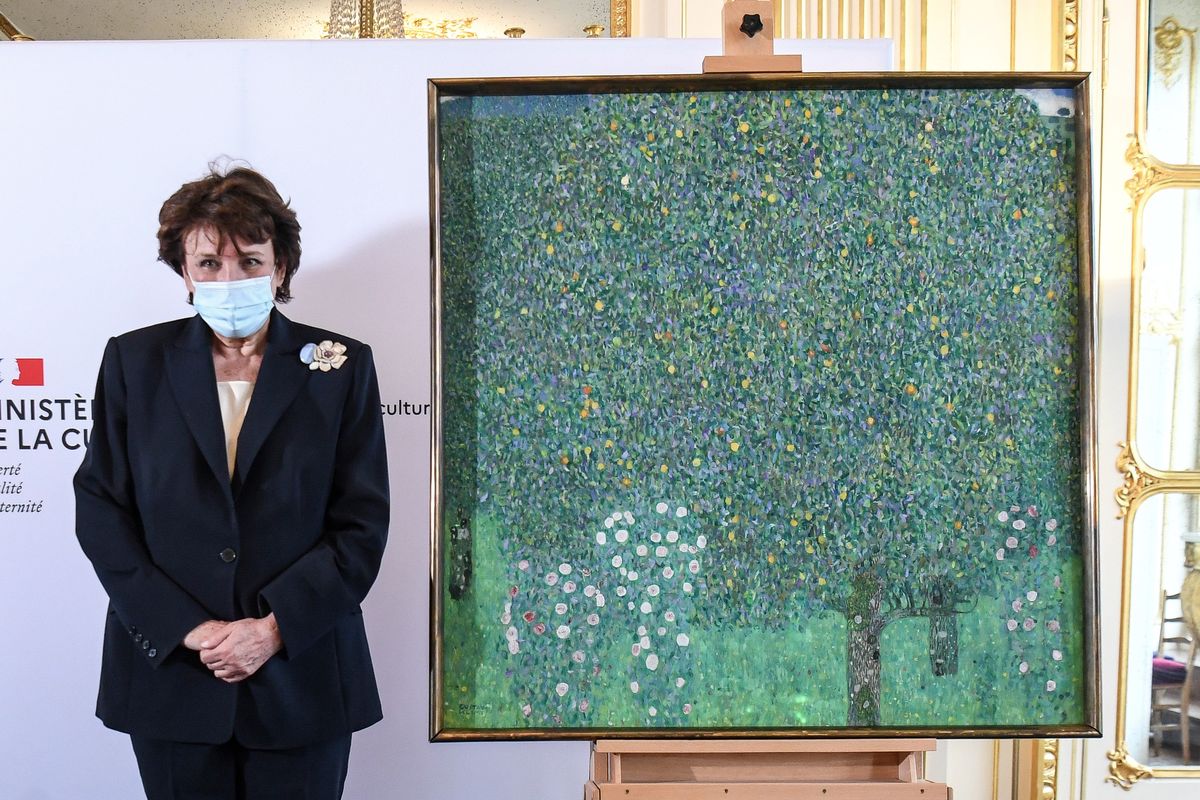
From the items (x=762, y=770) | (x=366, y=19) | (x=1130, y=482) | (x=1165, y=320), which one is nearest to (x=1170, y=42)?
(x=1165, y=320)

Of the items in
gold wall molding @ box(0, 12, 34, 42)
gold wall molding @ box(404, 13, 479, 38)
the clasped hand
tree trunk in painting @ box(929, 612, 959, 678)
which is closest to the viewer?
tree trunk in painting @ box(929, 612, 959, 678)

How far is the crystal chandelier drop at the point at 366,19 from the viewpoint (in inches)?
110

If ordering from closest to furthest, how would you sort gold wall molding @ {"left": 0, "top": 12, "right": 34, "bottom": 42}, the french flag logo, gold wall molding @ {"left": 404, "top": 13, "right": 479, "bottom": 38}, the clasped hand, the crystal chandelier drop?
the clasped hand, the french flag logo, the crystal chandelier drop, gold wall molding @ {"left": 404, "top": 13, "right": 479, "bottom": 38}, gold wall molding @ {"left": 0, "top": 12, "right": 34, "bottom": 42}

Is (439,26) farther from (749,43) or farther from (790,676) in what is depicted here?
(790,676)

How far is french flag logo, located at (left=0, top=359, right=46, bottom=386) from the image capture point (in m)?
2.24

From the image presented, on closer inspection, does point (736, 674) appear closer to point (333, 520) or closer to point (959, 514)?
point (959, 514)

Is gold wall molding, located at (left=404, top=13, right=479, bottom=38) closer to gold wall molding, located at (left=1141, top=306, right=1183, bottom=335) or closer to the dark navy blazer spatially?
the dark navy blazer

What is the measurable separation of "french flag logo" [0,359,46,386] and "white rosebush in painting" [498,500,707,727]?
1.43m

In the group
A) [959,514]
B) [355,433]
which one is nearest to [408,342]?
[355,433]

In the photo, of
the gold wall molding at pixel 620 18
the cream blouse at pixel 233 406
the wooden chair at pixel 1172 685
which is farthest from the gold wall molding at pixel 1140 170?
the cream blouse at pixel 233 406

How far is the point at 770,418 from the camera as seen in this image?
4.68 ft

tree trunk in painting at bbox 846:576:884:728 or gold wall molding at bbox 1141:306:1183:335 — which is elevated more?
gold wall molding at bbox 1141:306:1183:335

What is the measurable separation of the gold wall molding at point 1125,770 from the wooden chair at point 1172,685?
71 mm

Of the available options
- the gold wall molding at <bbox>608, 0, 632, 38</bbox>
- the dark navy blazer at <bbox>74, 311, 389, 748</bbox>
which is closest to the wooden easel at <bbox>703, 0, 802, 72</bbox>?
the dark navy blazer at <bbox>74, 311, 389, 748</bbox>
